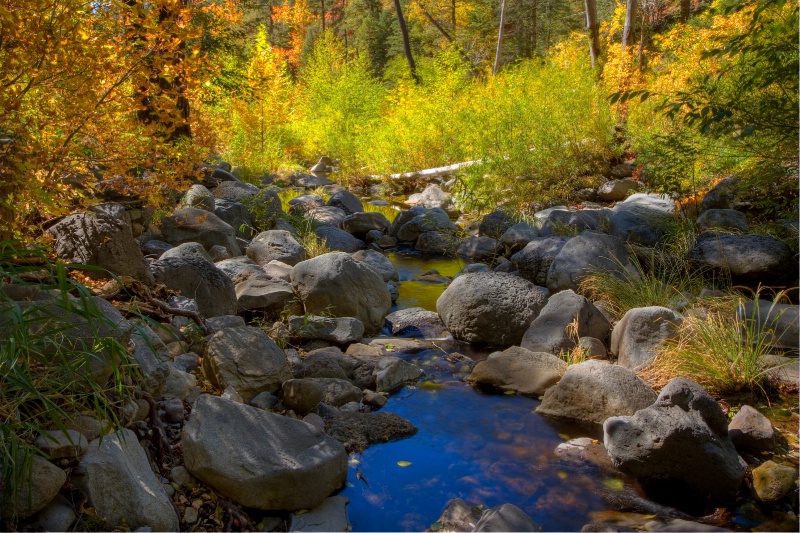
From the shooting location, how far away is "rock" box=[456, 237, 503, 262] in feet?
29.8

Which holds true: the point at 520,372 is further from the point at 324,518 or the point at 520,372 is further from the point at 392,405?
the point at 324,518

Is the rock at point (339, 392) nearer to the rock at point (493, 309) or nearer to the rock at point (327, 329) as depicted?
the rock at point (327, 329)

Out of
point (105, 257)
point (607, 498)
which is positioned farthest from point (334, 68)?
point (607, 498)

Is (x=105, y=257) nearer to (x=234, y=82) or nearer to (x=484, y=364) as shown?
(x=484, y=364)

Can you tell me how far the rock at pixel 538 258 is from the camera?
7273 mm

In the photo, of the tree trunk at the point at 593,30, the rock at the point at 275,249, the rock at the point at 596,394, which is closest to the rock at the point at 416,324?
the rock at the point at 275,249

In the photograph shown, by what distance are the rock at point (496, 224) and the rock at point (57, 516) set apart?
778 centimetres

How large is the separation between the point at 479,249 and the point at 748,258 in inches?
157

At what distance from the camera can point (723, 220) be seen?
724cm

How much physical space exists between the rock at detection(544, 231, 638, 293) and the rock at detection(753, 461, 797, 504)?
119 inches

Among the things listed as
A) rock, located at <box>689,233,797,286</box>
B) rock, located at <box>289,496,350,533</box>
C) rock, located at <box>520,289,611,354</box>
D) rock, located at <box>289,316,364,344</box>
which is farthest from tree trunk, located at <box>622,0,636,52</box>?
rock, located at <box>289,496,350,533</box>

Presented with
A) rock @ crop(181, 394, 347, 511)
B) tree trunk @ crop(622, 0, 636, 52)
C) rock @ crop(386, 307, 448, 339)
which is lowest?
rock @ crop(386, 307, 448, 339)

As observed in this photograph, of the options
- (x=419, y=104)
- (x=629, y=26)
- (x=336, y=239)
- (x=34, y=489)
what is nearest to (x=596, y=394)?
(x=34, y=489)

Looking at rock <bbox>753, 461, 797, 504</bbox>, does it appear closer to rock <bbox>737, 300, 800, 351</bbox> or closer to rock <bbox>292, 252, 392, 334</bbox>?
rock <bbox>737, 300, 800, 351</bbox>
